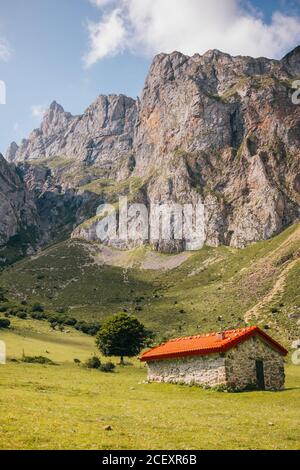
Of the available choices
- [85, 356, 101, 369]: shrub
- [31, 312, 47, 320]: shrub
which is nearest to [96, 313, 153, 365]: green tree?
[85, 356, 101, 369]: shrub

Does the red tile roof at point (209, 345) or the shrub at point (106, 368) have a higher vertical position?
the red tile roof at point (209, 345)

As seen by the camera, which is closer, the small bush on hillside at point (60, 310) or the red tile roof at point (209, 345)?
the red tile roof at point (209, 345)

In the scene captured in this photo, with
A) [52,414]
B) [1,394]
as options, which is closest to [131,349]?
[1,394]

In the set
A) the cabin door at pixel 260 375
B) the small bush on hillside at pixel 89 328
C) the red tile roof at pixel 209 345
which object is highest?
the small bush on hillside at pixel 89 328

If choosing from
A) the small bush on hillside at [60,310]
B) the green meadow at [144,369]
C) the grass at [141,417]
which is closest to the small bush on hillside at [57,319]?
the green meadow at [144,369]

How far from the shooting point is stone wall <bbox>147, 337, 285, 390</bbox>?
1430 inches

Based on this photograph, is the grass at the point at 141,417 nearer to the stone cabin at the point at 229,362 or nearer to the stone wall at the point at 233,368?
the stone wall at the point at 233,368

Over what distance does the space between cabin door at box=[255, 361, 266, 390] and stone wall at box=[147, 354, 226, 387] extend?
3.84 m

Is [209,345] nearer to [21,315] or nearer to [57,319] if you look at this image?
[21,315]

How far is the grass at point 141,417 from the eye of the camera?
1552 centimetres

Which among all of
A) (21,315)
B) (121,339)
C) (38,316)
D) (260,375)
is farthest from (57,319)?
(260,375)
